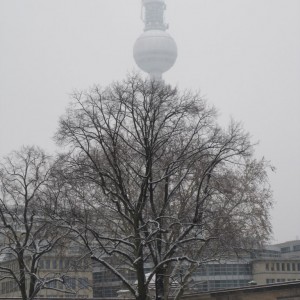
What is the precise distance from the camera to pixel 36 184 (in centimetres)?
Result: 3988

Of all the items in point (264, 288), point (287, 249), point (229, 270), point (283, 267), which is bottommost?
point (264, 288)

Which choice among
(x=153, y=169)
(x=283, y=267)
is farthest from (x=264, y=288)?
(x=283, y=267)

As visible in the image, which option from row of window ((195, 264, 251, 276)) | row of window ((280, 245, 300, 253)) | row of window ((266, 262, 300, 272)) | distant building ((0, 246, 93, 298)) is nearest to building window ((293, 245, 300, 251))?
row of window ((280, 245, 300, 253))

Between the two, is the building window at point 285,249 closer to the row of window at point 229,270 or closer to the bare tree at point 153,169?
the row of window at point 229,270

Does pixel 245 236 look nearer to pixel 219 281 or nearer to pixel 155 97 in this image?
pixel 155 97

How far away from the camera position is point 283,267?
4806 inches

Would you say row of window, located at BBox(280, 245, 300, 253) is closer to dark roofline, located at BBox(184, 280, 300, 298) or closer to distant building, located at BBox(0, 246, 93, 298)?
distant building, located at BBox(0, 246, 93, 298)

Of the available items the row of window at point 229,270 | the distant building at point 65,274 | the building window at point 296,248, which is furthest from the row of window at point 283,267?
the distant building at point 65,274

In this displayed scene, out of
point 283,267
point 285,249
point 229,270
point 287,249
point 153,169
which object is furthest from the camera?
point 285,249

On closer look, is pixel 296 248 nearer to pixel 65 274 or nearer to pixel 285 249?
pixel 285 249

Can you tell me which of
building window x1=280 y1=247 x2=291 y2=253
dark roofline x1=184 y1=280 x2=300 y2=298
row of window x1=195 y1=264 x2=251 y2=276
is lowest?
dark roofline x1=184 y1=280 x2=300 y2=298

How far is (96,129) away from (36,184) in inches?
353

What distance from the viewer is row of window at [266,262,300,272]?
120 meters

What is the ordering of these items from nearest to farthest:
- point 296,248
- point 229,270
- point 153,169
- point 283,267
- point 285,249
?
point 153,169 → point 229,270 → point 283,267 → point 296,248 → point 285,249
